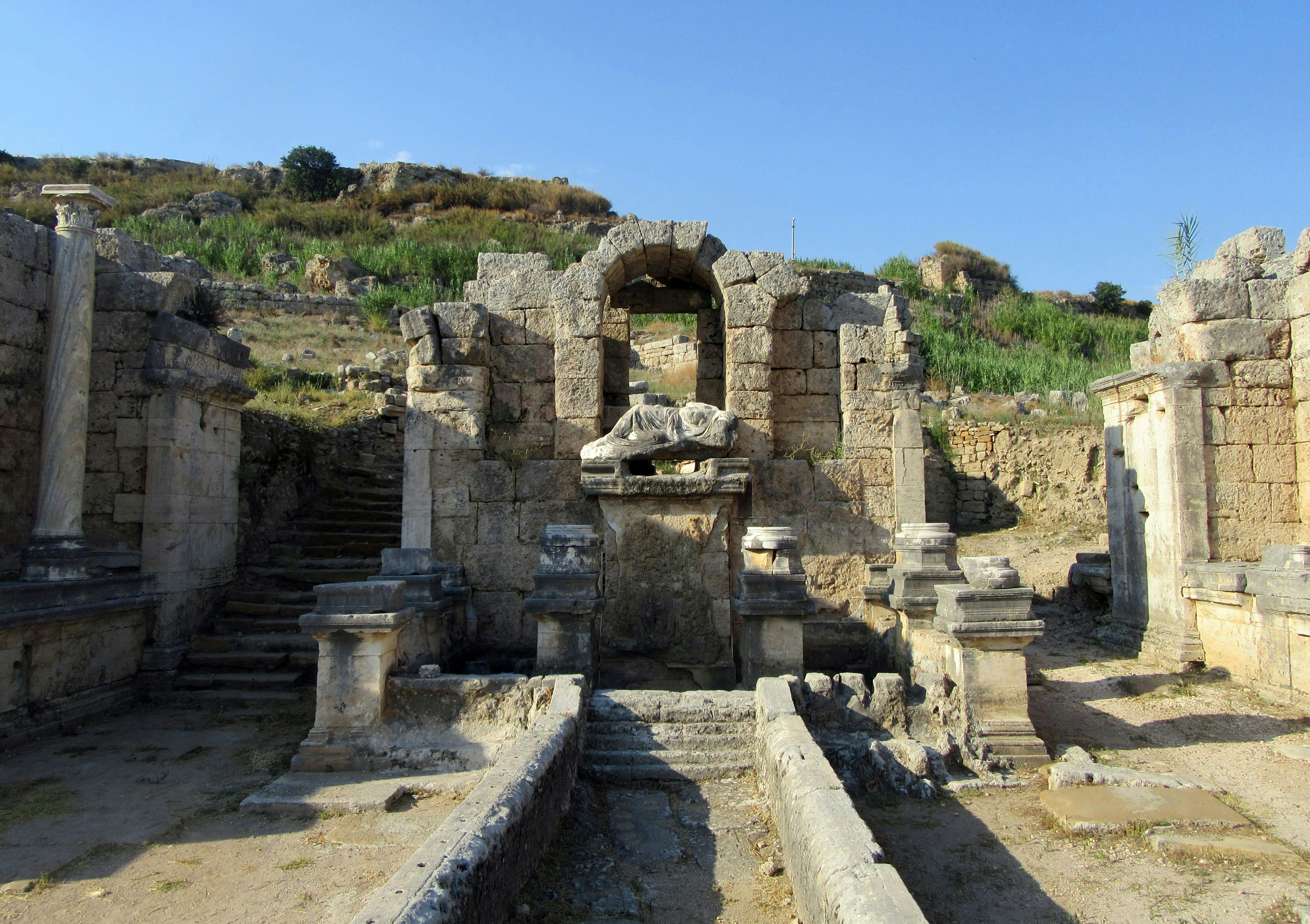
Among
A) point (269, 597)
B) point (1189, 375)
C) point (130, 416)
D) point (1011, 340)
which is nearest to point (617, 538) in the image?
point (269, 597)

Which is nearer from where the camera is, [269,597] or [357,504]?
[269,597]

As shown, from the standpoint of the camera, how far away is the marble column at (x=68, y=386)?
22.7ft

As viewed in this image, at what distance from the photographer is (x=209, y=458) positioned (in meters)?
8.20

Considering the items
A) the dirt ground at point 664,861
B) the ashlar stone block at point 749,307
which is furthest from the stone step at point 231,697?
the ashlar stone block at point 749,307

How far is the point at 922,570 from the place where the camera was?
6.35m

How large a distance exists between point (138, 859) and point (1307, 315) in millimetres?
10828

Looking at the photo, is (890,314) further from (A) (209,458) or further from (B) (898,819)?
(A) (209,458)

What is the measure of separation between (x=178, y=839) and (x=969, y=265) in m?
29.9

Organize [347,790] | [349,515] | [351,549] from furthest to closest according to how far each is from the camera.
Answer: [349,515] → [351,549] → [347,790]

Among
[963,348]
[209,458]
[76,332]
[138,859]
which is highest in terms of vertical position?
[963,348]

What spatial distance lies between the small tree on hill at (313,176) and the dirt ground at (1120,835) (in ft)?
115

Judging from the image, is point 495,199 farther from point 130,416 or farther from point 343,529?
point 130,416

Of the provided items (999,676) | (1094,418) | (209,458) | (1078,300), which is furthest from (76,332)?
(1078,300)

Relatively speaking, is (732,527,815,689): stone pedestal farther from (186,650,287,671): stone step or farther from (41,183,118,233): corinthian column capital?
(41,183,118,233): corinthian column capital
